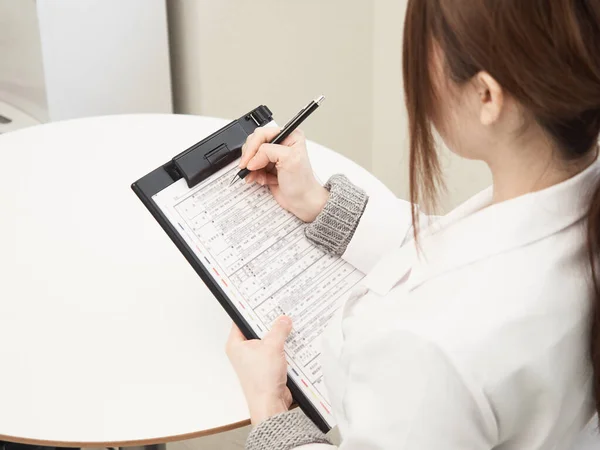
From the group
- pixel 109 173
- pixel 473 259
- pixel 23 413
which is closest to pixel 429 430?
pixel 473 259

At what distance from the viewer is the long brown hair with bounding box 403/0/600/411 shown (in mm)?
478

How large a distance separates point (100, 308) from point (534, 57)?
57 cm

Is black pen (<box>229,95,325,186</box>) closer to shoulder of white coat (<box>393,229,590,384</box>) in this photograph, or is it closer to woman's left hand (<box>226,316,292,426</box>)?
woman's left hand (<box>226,316,292,426</box>)

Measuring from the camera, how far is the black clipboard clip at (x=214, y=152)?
0.82 metres

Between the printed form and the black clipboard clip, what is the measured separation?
0.01 meters

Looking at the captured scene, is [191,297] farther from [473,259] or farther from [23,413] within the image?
[473,259]

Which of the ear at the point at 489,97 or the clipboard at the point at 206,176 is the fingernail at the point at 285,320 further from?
the ear at the point at 489,97

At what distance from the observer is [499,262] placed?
554 millimetres

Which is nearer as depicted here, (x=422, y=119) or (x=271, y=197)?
(x=422, y=119)

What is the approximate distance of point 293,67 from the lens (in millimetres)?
1816

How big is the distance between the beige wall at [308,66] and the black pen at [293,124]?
88cm

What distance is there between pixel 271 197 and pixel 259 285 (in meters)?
0.13

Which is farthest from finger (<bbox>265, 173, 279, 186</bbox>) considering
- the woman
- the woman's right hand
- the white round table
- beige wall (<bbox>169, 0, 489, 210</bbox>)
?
beige wall (<bbox>169, 0, 489, 210</bbox>)

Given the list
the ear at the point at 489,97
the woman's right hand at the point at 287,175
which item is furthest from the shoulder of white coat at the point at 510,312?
the woman's right hand at the point at 287,175
